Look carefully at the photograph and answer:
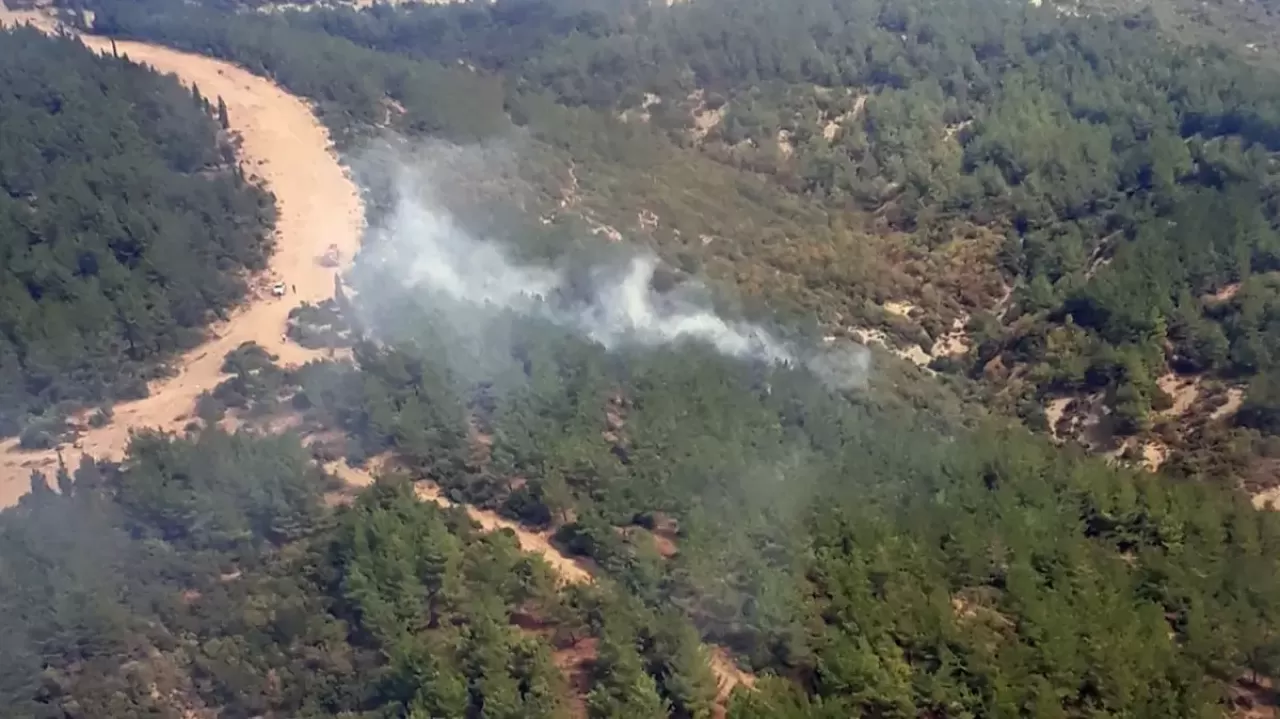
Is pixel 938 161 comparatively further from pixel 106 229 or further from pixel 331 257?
pixel 106 229

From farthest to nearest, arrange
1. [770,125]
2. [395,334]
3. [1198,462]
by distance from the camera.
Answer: [770,125] < [395,334] < [1198,462]

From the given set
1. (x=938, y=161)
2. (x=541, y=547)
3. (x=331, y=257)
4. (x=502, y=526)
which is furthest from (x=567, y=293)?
(x=938, y=161)

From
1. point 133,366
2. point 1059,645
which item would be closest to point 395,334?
point 133,366

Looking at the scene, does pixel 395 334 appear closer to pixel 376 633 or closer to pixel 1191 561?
pixel 376 633

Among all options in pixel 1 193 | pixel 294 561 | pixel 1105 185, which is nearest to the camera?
pixel 294 561

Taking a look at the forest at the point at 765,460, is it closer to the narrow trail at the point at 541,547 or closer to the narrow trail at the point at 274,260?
the narrow trail at the point at 541,547
